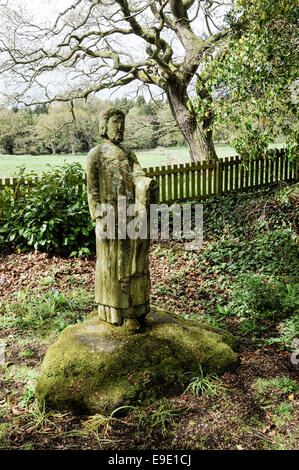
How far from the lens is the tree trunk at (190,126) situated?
37.8 ft

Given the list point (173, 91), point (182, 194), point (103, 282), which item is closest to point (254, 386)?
point (103, 282)

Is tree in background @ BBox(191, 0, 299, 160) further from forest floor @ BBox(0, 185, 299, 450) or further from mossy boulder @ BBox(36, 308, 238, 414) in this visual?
mossy boulder @ BBox(36, 308, 238, 414)

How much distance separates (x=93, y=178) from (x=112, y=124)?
53cm

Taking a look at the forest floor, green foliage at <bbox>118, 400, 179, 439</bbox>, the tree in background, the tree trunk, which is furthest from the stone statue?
the tree trunk

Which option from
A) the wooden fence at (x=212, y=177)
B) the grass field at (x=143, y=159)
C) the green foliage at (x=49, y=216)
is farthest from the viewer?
the grass field at (x=143, y=159)

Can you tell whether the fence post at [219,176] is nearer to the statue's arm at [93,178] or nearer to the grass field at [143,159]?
the grass field at [143,159]

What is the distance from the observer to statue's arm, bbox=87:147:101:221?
11.8 feet

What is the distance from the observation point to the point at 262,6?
5348 mm

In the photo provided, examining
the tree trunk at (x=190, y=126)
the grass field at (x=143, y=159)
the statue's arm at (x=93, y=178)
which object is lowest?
the statue's arm at (x=93, y=178)

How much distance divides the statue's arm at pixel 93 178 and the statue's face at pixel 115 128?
18 cm

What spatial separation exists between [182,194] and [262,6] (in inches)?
224

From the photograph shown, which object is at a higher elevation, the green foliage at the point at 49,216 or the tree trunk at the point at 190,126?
the tree trunk at the point at 190,126

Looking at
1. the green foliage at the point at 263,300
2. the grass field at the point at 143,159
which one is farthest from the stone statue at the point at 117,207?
the grass field at the point at 143,159
